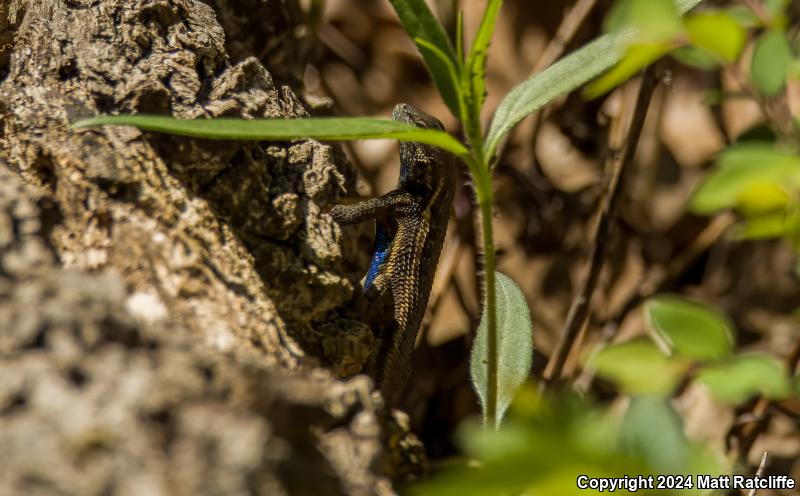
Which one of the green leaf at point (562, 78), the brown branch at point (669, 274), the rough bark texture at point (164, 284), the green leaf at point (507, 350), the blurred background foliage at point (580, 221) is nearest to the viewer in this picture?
the rough bark texture at point (164, 284)

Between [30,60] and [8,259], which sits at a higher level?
[30,60]

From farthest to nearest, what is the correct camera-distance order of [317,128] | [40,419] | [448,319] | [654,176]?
1. [654,176]
2. [448,319]
3. [317,128]
4. [40,419]

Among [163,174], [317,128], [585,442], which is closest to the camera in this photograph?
[585,442]

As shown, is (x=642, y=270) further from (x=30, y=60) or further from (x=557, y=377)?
(x=30, y=60)

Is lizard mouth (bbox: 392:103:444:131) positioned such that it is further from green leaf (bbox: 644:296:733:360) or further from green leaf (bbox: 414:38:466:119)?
green leaf (bbox: 644:296:733:360)

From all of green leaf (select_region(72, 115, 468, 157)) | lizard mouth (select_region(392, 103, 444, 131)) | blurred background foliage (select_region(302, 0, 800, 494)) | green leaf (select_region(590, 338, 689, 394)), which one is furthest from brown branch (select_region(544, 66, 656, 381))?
green leaf (select_region(590, 338, 689, 394))

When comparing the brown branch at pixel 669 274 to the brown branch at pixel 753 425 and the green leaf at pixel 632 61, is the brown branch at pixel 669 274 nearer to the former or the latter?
Result: the brown branch at pixel 753 425

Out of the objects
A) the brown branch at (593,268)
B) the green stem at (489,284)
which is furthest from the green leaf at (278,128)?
the brown branch at (593,268)

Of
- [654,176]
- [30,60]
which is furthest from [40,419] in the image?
[654,176]
